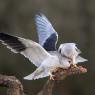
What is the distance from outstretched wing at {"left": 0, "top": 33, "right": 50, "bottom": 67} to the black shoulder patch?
0.05 metres

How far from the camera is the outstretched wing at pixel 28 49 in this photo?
1033 mm

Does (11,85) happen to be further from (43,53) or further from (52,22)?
(52,22)

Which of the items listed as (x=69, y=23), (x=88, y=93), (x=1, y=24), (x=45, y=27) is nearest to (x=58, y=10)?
(x=69, y=23)

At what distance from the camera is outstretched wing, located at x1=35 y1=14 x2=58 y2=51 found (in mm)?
1124

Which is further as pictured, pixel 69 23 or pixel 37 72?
pixel 69 23

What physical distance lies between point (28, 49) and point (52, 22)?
157 centimetres

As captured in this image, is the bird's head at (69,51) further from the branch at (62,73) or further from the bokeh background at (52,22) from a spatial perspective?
the bokeh background at (52,22)

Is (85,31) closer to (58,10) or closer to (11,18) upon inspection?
(58,10)

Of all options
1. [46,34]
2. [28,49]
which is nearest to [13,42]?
[28,49]

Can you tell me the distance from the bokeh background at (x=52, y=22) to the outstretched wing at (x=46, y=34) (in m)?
1.31

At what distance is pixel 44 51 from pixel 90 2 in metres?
1.68

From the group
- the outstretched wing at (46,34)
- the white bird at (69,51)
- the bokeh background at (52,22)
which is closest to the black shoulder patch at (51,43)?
the outstretched wing at (46,34)

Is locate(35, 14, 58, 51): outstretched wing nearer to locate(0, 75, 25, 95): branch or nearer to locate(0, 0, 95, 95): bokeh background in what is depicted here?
locate(0, 75, 25, 95): branch

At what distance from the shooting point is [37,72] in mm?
1043
